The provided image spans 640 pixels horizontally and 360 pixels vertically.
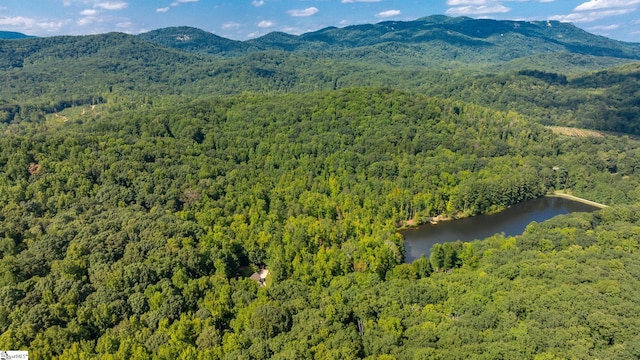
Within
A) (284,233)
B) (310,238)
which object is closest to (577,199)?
(310,238)

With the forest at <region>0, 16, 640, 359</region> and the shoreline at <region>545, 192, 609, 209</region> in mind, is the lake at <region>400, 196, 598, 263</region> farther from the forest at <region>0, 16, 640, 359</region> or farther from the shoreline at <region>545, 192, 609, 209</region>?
the forest at <region>0, 16, 640, 359</region>

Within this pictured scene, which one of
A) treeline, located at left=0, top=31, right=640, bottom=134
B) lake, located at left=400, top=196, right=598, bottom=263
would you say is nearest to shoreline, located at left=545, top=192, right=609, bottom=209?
lake, located at left=400, top=196, right=598, bottom=263

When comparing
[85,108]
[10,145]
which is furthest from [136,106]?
[10,145]

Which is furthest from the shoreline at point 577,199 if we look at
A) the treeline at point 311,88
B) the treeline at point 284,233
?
the treeline at point 311,88

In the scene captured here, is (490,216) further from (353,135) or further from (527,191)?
(353,135)

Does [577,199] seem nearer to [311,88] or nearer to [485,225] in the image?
[485,225]

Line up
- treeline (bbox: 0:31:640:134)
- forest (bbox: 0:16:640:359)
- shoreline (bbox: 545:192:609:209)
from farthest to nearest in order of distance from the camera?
treeline (bbox: 0:31:640:134) → shoreline (bbox: 545:192:609:209) → forest (bbox: 0:16:640:359)

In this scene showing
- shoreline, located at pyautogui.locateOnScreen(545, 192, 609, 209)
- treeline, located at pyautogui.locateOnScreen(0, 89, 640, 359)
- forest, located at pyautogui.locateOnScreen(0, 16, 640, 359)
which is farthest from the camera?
shoreline, located at pyautogui.locateOnScreen(545, 192, 609, 209)
